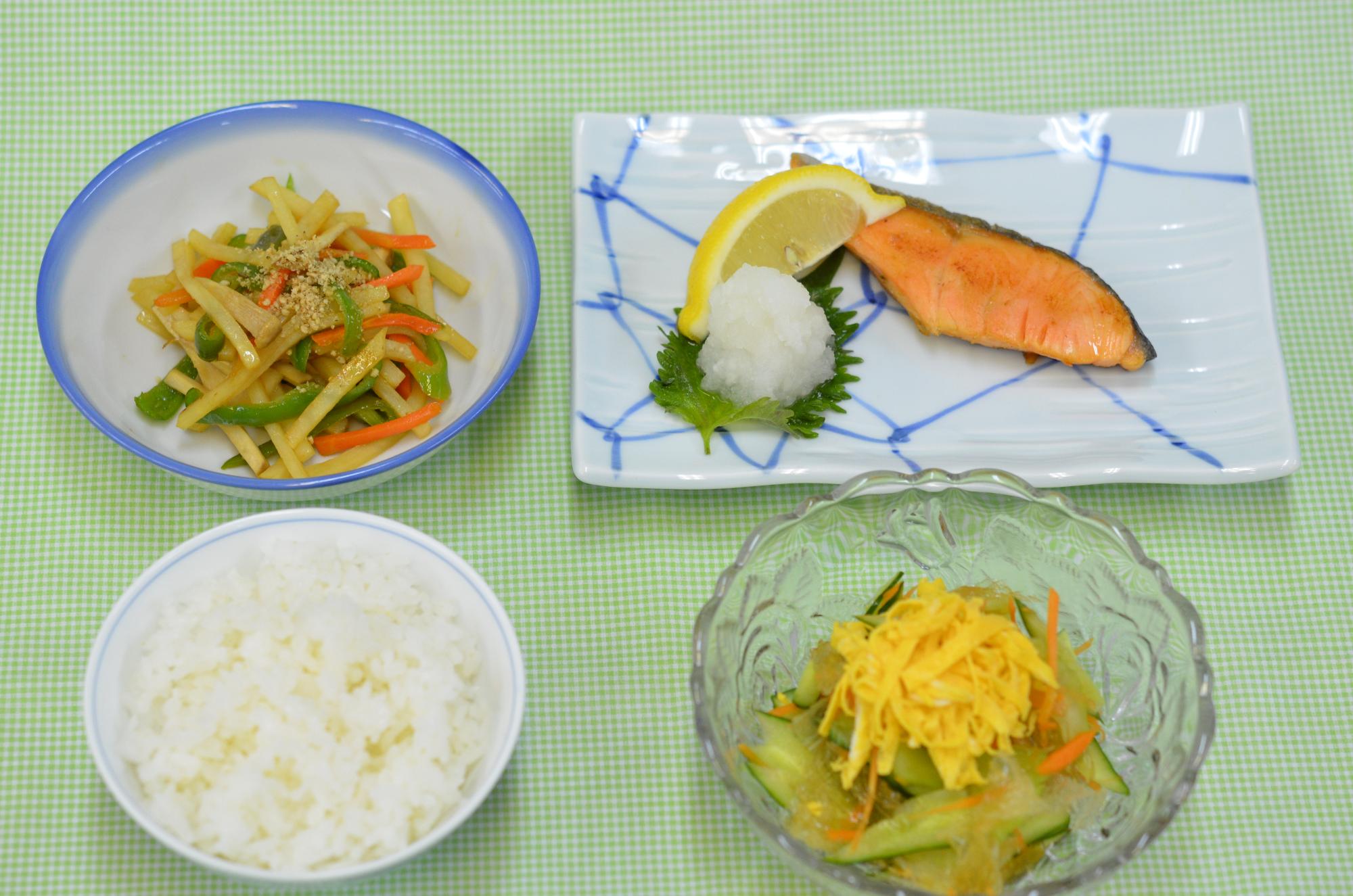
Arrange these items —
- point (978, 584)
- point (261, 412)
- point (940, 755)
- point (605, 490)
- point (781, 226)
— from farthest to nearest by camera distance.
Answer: point (781, 226) → point (605, 490) → point (261, 412) → point (978, 584) → point (940, 755)

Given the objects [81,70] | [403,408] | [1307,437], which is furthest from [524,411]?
[1307,437]

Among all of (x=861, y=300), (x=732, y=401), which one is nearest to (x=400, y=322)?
(x=732, y=401)

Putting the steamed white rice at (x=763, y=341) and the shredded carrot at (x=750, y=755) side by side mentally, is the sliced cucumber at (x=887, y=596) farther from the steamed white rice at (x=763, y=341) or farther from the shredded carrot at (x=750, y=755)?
the steamed white rice at (x=763, y=341)

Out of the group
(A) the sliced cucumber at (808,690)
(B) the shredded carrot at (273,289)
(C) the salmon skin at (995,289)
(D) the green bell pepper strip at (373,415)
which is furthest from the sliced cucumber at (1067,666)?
(B) the shredded carrot at (273,289)

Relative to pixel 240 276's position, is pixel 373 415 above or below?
below

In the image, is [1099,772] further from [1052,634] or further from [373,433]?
[373,433]
